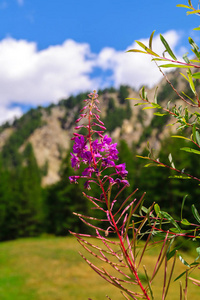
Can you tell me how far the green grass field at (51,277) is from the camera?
18423 millimetres

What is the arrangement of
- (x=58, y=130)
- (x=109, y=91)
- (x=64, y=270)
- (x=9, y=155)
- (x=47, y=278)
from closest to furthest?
(x=47, y=278) → (x=64, y=270) → (x=9, y=155) → (x=58, y=130) → (x=109, y=91)

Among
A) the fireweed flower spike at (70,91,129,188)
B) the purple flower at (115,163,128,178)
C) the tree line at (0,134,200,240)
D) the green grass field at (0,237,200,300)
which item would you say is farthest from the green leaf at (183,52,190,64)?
the tree line at (0,134,200,240)

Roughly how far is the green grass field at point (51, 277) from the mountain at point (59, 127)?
320 feet

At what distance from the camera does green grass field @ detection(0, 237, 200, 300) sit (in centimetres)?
1842

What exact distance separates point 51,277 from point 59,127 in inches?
5973

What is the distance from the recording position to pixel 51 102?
180 meters

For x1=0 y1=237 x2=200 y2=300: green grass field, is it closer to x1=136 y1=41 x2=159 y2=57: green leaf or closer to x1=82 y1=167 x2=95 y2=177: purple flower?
x1=82 y1=167 x2=95 y2=177: purple flower

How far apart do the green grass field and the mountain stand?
97.6m

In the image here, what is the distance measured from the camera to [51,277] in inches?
870

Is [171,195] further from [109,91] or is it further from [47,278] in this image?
[109,91]

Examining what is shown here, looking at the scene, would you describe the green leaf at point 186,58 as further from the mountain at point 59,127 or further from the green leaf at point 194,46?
the mountain at point 59,127

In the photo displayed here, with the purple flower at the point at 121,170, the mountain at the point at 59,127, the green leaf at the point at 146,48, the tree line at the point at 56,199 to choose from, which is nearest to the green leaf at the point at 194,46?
the green leaf at the point at 146,48

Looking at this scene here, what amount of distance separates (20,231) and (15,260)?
17450 mm

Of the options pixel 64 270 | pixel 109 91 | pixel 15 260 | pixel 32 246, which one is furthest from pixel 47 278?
pixel 109 91
